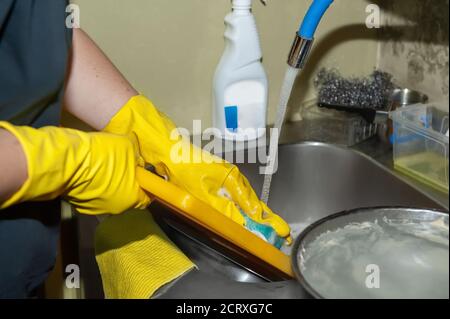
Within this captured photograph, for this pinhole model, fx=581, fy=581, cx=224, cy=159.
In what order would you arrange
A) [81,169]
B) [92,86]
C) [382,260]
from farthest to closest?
[92,86] → [81,169] → [382,260]

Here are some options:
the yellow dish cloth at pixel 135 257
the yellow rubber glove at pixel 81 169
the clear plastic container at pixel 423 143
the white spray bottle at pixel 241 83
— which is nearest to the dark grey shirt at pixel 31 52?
the yellow rubber glove at pixel 81 169

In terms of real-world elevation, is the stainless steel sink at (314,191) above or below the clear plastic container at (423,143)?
below

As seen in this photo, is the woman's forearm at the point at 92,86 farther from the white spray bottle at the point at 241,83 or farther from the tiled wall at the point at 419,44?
the tiled wall at the point at 419,44

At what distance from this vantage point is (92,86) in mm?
916

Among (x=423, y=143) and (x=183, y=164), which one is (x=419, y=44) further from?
(x=183, y=164)

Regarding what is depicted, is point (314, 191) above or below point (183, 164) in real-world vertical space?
below

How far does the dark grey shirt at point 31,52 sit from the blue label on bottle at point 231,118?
0.39 meters

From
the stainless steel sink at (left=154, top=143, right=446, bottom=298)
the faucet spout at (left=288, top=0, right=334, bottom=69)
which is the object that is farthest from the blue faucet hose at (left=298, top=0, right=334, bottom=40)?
the stainless steel sink at (left=154, top=143, right=446, bottom=298)

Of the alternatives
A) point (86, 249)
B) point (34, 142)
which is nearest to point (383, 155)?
point (86, 249)

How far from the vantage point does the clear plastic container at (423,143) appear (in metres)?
0.97

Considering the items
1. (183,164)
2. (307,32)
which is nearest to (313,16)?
(307,32)

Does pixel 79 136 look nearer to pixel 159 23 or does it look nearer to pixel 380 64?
pixel 159 23

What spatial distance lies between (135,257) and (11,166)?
9.2 inches

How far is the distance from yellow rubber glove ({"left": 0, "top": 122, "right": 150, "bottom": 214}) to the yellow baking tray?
32mm
